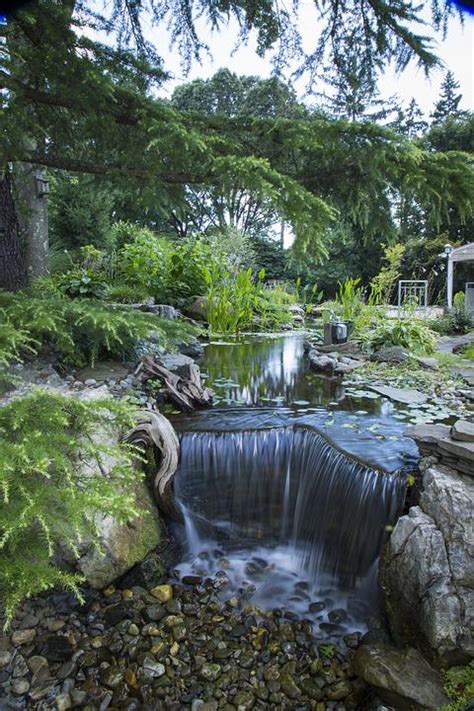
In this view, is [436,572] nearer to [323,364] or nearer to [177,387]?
[177,387]

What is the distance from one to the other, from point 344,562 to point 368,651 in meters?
0.62

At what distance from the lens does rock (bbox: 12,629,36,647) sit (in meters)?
1.87

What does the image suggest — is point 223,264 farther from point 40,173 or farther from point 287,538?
point 287,538

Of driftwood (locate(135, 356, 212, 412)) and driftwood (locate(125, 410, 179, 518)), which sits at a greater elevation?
driftwood (locate(135, 356, 212, 412))

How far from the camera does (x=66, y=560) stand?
2.12m

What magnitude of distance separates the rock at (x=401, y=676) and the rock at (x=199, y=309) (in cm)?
672

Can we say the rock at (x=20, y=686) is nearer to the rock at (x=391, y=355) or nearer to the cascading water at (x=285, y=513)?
the cascading water at (x=285, y=513)

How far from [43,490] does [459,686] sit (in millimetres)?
1778

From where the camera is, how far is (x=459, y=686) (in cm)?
166

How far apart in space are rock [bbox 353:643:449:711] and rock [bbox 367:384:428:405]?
2.48 meters

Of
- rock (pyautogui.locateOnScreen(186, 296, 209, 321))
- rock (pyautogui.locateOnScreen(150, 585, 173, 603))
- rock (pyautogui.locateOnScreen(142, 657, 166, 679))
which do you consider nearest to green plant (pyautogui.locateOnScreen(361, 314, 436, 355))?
rock (pyautogui.locateOnScreen(186, 296, 209, 321))

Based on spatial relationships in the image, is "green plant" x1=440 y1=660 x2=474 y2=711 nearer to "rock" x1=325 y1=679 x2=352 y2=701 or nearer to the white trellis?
"rock" x1=325 y1=679 x2=352 y2=701

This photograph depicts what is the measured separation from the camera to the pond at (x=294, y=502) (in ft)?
7.75

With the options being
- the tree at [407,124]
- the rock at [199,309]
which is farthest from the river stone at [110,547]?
the rock at [199,309]
